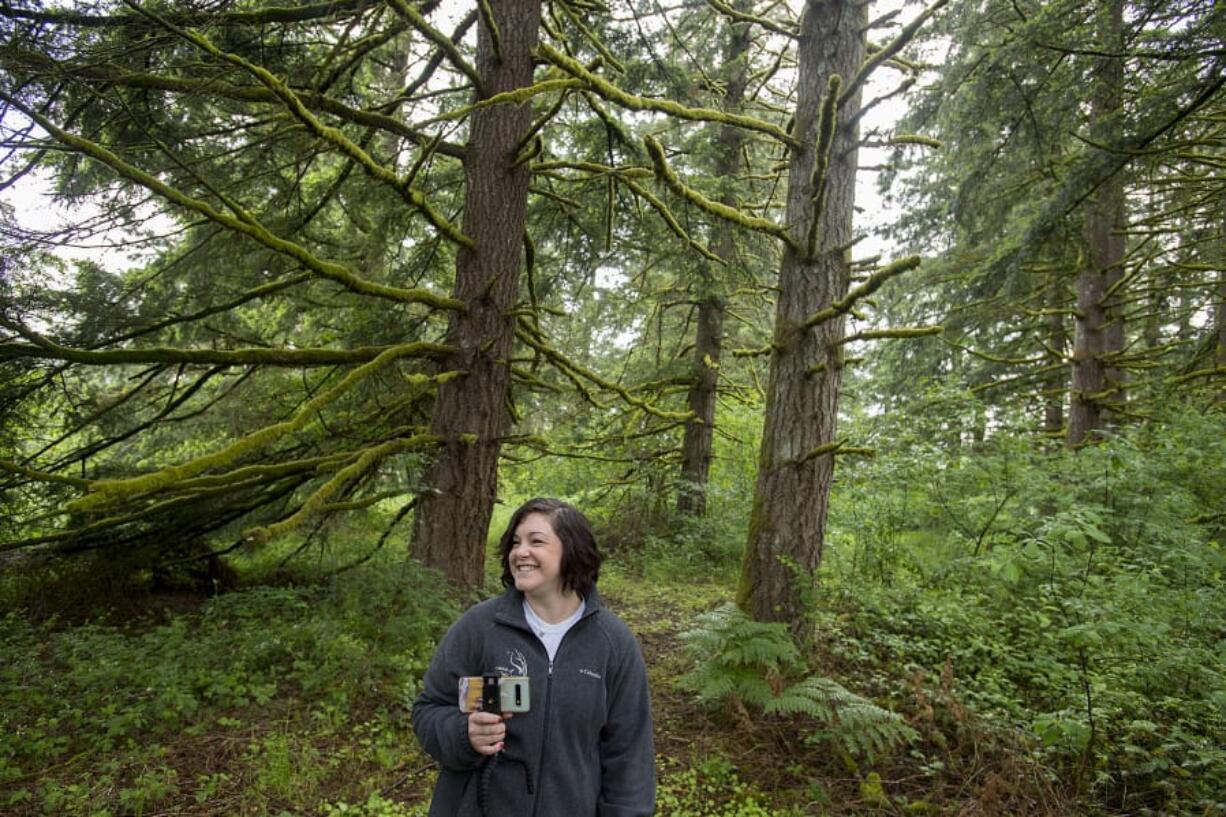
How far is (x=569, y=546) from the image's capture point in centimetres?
230

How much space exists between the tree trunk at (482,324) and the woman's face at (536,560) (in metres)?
3.25

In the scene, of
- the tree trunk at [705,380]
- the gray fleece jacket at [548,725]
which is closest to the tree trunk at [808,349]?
the gray fleece jacket at [548,725]

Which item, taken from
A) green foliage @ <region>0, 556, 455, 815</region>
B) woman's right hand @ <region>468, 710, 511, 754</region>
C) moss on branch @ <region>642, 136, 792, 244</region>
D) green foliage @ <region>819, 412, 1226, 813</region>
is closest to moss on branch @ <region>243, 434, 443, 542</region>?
green foliage @ <region>0, 556, 455, 815</region>

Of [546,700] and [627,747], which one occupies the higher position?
[546,700]

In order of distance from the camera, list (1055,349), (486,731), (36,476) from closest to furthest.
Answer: (486,731)
(36,476)
(1055,349)

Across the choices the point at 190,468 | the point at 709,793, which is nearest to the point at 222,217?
the point at 190,468

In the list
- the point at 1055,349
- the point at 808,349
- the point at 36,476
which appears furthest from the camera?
the point at 1055,349

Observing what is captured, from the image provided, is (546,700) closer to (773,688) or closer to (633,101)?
(773,688)

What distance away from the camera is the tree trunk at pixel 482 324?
217 inches

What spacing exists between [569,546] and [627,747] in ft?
2.43

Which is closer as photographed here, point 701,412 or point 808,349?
point 808,349

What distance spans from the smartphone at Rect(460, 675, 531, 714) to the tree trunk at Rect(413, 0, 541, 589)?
140 inches

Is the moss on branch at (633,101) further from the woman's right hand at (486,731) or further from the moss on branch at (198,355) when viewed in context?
the woman's right hand at (486,731)

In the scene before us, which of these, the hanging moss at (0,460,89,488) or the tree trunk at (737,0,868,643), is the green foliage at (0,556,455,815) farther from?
the tree trunk at (737,0,868,643)
